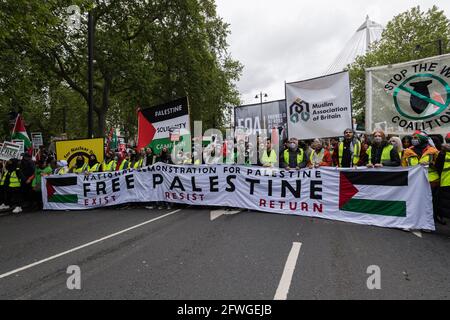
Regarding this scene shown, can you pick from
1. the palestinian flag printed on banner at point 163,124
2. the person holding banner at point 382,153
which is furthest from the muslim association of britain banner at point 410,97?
the palestinian flag printed on banner at point 163,124

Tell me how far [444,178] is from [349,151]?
2.28 metres

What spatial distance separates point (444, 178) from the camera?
5949 mm

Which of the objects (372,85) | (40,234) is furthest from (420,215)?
(40,234)

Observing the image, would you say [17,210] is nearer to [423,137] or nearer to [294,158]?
[294,158]

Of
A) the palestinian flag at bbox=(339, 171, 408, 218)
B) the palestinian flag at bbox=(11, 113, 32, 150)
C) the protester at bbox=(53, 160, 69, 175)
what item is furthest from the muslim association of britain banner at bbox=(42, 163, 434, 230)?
the palestinian flag at bbox=(11, 113, 32, 150)

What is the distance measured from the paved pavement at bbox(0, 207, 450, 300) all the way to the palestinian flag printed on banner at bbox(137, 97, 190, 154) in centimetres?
276

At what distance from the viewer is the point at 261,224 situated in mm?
6727

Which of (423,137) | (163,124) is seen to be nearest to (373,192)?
(423,137)

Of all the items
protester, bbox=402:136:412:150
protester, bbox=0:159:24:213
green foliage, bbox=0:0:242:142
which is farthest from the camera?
green foliage, bbox=0:0:242:142

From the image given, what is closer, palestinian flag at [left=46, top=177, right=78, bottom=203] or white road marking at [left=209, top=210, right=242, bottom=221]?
white road marking at [left=209, top=210, right=242, bottom=221]

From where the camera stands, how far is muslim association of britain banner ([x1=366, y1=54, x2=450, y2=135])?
6352 mm

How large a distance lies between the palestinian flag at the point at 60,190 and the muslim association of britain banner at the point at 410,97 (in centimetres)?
841

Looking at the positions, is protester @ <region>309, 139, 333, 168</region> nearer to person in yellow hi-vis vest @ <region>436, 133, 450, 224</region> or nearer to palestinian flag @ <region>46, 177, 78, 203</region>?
person in yellow hi-vis vest @ <region>436, 133, 450, 224</region>
